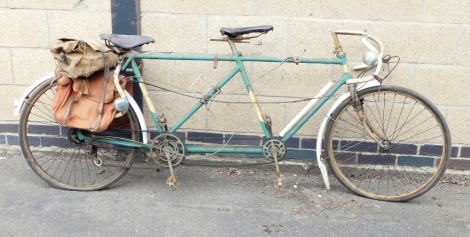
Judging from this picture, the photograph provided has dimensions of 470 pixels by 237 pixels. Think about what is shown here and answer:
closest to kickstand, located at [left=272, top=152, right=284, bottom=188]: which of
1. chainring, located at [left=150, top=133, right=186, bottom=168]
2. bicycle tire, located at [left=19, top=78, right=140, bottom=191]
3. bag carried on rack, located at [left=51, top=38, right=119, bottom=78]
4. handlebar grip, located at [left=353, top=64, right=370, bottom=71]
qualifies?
chainring, located at [left=150, top=133, right=186, bottom=168]

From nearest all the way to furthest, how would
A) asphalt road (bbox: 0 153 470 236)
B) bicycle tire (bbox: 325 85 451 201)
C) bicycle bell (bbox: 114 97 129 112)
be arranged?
asphalt road (bbox: 0 153 470 236), bicycle bell (bbox: 114 97 129 112), bicycle tire (bbox: 325 85 451 201)

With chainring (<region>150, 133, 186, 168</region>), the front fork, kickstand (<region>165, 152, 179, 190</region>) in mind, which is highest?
the front fork

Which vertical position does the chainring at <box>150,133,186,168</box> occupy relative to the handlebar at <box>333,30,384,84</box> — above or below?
below

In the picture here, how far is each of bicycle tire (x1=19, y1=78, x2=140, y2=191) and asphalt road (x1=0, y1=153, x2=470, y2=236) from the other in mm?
125

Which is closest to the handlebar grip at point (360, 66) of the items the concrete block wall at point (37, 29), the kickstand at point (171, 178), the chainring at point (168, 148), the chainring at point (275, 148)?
the chainring at point (275, 148)

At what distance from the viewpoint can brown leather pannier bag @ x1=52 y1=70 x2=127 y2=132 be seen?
3.48 m

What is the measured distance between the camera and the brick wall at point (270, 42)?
3.75 m

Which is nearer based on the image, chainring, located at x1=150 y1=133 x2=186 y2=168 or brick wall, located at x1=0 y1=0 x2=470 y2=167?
chainring, located at x1=150 y1=133 x2=186 y2=168

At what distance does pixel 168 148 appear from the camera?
3650mm

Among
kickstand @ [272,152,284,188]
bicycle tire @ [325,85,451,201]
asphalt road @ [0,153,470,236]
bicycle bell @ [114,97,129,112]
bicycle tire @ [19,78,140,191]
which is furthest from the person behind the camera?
bicycle tire @ [325,85,451,201]

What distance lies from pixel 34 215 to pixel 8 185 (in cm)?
57

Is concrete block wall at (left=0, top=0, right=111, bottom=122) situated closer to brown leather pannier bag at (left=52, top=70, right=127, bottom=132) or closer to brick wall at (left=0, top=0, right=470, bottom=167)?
brick wall at (left=0, top=0, right=470, bottom=167)

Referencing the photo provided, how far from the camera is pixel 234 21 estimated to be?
3840 mm

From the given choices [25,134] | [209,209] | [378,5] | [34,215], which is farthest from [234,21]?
[34,215]
